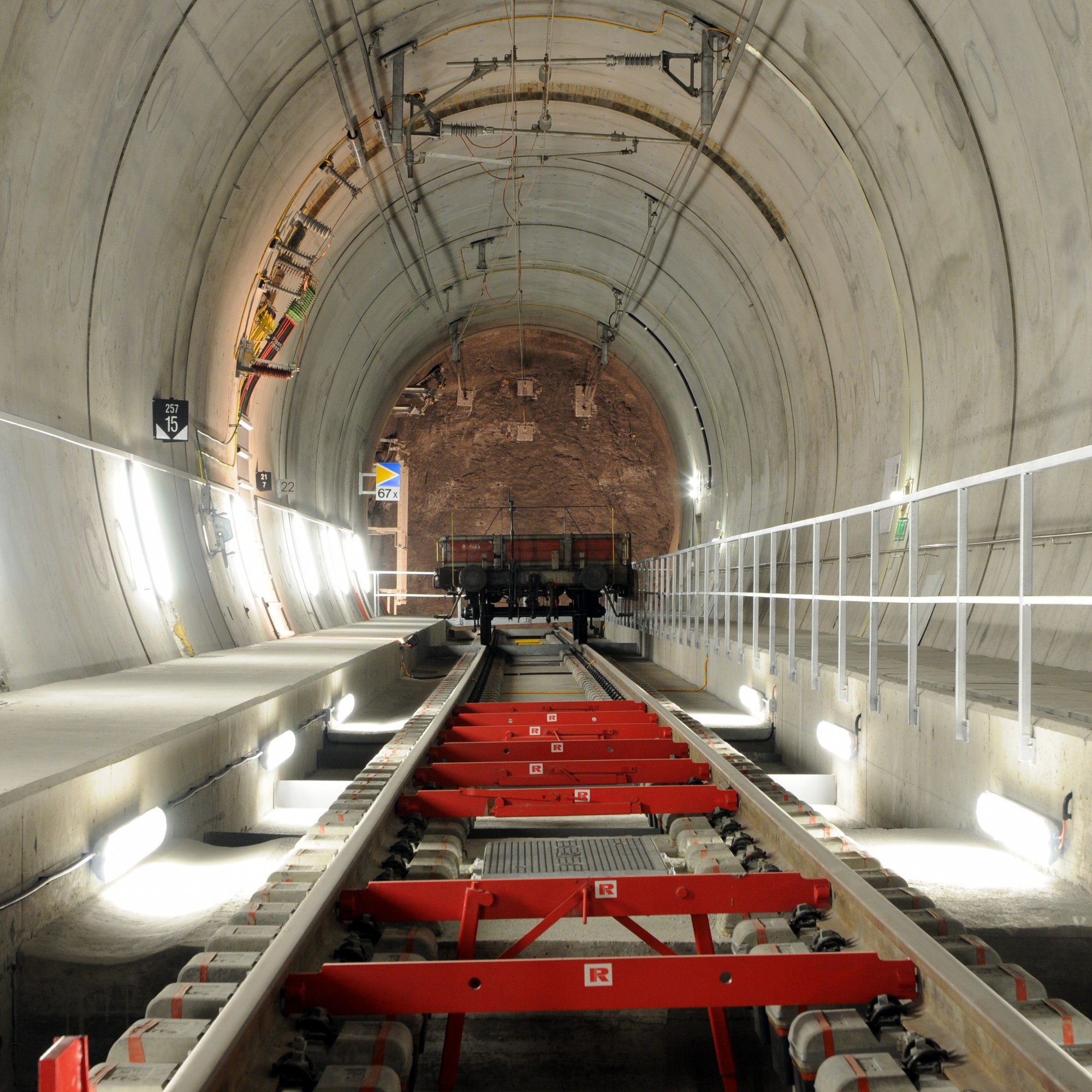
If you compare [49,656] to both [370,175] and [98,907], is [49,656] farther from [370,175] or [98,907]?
[370,175]

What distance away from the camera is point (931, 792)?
205 inches

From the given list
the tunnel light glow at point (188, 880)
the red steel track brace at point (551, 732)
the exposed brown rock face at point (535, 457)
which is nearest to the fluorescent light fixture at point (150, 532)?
the red steel track brace at point (551, 732)

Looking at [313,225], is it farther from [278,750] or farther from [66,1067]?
[66,1067]

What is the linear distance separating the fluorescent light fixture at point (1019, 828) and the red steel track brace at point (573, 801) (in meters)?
1.06

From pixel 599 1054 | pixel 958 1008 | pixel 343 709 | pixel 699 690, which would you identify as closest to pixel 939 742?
pixel 599 1054

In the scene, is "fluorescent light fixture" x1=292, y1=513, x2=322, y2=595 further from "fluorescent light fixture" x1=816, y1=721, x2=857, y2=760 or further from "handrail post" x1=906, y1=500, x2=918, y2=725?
"handrail post" x1=906, y1=500, x2=918, y2=725

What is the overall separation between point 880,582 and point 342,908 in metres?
8.91

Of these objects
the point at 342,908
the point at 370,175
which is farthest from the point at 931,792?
the point at 370,175

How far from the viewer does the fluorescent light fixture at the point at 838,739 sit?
6316 mm

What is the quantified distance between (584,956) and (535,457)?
82.1ft

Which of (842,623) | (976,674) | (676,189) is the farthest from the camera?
(676,189)

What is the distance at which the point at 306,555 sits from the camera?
17.2 metres

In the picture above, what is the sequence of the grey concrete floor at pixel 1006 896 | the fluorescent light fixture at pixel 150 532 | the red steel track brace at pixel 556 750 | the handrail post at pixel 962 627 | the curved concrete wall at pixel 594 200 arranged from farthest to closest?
the fluorescent light fixture at pixel 150 532 < the curved concrete wall at pixel 594 200 < the red steel track brace at pixel 556 750 < the handrail post at pixel 962 627 < the grey concrete floor at pixel 1006 896

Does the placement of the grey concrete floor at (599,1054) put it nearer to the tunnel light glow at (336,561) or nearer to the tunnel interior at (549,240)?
the tunnel interior at (549,240)
